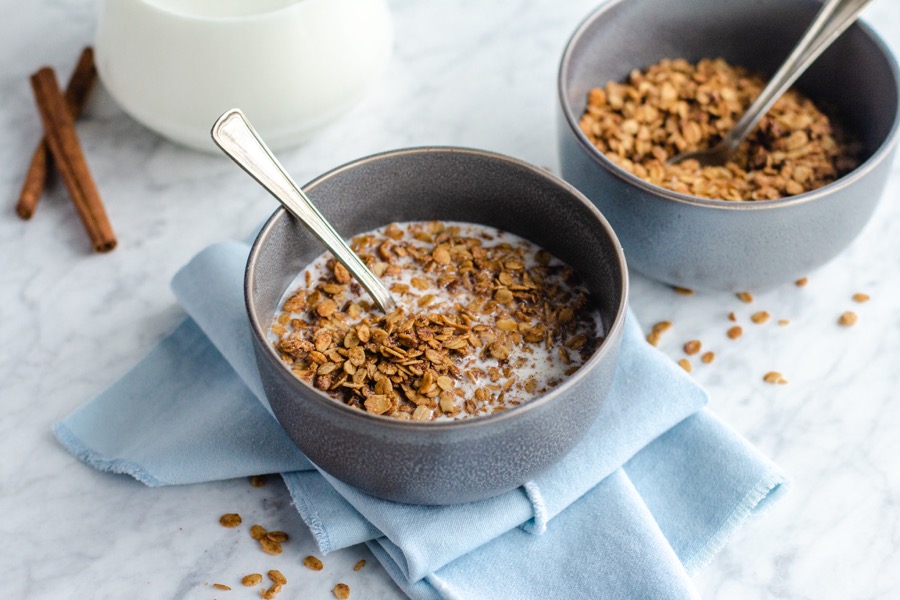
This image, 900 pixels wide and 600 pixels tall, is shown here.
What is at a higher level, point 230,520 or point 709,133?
point 709,133

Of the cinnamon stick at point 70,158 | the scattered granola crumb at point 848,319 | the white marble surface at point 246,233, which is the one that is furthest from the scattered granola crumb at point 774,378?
the cinnamon stick at point 70,158

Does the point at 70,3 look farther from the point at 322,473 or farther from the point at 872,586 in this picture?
the point at 872,586

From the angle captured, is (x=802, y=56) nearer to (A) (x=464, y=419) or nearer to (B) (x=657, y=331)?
(B) (x=657, y=331)

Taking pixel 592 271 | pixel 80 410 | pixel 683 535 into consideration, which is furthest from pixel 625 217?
pixel 80 410

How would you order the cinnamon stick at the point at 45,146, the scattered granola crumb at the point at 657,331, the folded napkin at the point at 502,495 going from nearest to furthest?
the folded napkin at the point at 502,495 < the scattered granola crumb at the point at 657,331 < the cinnamon stick at the point at 45,146

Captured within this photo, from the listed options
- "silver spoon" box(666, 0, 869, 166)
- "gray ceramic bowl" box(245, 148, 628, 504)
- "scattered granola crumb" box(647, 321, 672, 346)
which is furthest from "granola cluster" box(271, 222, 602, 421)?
"silver spoon" box(666, 0, 869, 166)

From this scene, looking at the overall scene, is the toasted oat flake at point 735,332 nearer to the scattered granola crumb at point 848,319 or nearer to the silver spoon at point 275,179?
the scattered granola crumb at point 848,319

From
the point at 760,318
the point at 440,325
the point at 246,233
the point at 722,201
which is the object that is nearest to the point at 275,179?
the point at 440,325
